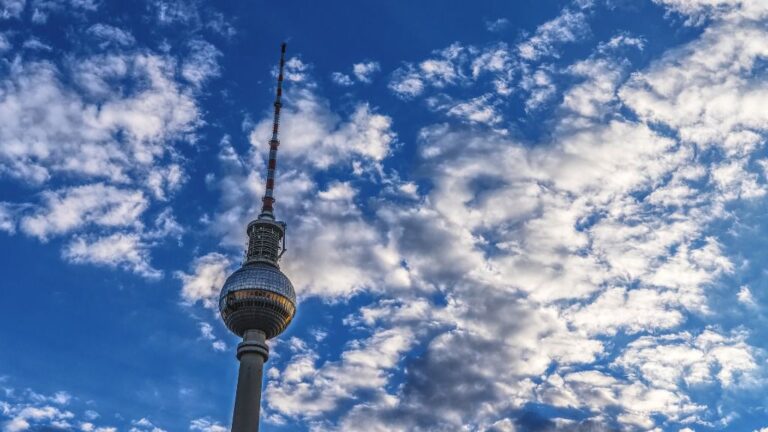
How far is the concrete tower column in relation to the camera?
5428 inches

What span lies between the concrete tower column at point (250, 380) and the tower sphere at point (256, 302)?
217cm

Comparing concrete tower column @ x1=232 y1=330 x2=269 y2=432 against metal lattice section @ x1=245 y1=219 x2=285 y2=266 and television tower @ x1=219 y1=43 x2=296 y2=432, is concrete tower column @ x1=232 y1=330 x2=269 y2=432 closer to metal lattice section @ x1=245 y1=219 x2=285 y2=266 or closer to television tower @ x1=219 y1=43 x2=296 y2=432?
television tower @ x1=219 y1=43 x2=296 y2=432

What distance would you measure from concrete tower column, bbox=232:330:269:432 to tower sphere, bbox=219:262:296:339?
217 cm

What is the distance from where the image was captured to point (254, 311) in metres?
151

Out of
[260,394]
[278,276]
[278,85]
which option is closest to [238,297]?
[278,276]

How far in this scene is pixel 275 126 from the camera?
18012cm

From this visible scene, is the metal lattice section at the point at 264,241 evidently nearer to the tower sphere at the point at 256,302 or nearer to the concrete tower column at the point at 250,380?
the tower sphere at the point at 256,302

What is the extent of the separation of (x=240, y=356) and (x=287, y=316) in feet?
39.2

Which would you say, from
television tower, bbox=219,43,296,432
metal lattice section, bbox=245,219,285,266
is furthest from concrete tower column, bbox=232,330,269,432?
metal lattice section, bbox=245,219,285,266

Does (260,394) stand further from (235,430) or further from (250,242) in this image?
(250,242)

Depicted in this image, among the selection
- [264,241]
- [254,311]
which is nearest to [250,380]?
[254,311]

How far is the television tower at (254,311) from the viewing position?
143875mm

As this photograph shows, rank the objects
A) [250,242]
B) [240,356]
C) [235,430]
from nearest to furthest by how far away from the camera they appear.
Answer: [235,430] → [240,356] → [250,242]

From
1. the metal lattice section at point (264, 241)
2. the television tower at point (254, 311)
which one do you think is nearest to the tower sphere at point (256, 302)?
the television tower at point (254, 311)
